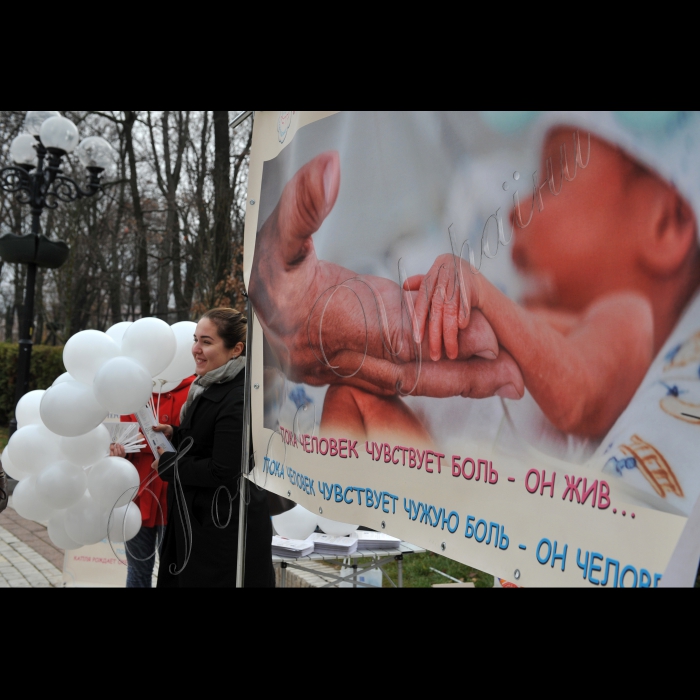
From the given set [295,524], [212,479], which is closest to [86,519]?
[212,479]

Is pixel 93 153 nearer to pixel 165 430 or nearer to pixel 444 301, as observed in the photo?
pixel 165 430

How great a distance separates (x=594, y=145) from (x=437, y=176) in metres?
0.49

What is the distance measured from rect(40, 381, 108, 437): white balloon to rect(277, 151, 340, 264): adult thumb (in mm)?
1370

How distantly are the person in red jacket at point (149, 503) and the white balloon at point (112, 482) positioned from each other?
0.44 ft

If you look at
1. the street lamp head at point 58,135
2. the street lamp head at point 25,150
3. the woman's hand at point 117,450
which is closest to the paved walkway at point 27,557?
the woman's hand at point 117,450

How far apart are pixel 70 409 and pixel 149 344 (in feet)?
1.50

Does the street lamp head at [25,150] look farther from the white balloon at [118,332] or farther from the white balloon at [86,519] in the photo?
the white balloon at [86,519]

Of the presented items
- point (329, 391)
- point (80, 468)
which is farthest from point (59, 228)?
point (329, 391)

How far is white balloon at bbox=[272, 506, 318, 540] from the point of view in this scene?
428cm

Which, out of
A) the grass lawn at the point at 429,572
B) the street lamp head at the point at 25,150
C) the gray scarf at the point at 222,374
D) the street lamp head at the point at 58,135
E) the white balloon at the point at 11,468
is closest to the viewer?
the gray scarf at the point at 222,374

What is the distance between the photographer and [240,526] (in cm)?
294

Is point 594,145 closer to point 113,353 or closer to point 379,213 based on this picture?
point 379,213

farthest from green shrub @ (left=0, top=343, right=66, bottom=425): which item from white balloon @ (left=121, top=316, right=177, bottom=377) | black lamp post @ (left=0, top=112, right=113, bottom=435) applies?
white balloon @ (left=121, top=316, right=177, bottom=377)

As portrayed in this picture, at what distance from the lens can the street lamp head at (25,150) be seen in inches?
356
